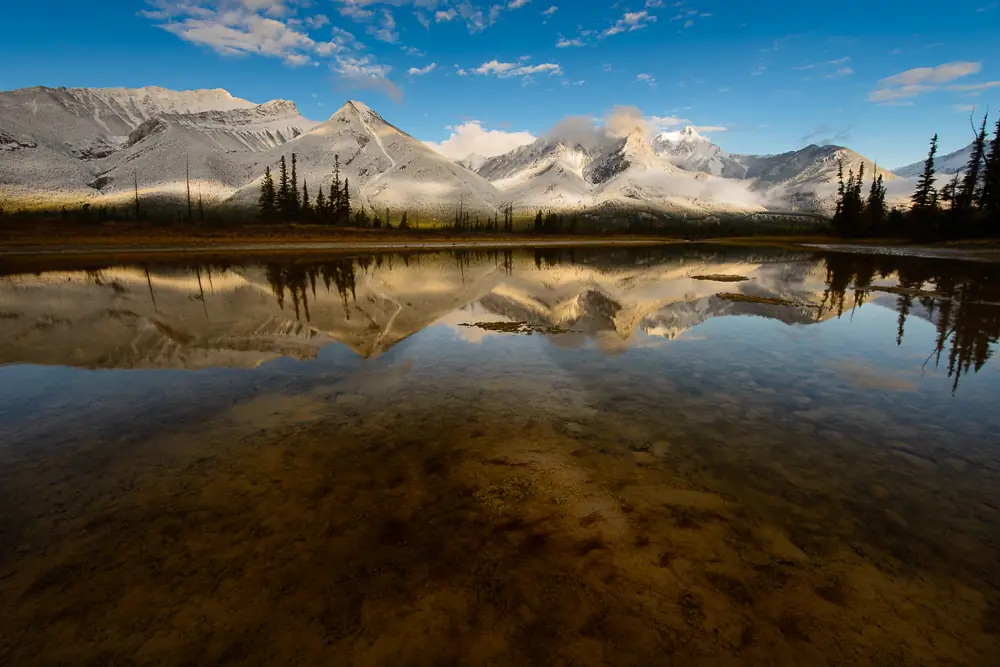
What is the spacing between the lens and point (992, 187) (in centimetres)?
7756

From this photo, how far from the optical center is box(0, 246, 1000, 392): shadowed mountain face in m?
15.3

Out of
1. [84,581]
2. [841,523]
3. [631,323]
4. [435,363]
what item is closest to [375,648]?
[84,581]

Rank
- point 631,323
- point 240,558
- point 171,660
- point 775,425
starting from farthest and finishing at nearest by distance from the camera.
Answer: point 631,323
point 775,425
point 240,558
point 171,660

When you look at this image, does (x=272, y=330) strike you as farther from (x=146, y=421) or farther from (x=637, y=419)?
(x=637, y=419)

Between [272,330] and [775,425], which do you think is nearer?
[775,425]

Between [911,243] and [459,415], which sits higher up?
[911,243]

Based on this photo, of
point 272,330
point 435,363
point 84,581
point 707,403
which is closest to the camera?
point 84,581

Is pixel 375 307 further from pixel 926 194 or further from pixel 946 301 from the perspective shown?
pixel 926 194

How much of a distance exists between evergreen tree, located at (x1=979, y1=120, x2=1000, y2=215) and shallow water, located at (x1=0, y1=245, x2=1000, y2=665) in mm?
93667

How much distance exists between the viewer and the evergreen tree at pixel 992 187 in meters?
76.1

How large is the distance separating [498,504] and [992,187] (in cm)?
11410

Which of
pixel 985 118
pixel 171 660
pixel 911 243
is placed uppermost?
pixel 985 118

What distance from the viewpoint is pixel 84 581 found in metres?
5.05

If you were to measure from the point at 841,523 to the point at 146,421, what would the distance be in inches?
492
